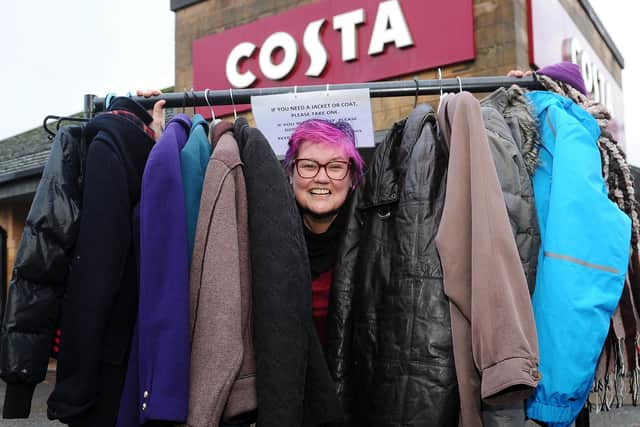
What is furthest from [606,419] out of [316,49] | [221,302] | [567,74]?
[316,49]

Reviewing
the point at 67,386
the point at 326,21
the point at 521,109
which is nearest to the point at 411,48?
the point at 326,21

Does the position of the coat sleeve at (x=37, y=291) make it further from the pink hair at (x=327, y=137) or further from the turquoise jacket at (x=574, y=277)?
the turquoise jacket at (x=574, y=277)

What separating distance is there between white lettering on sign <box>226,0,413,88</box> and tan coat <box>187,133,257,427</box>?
5.61 meters

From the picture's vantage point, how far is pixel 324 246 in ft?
7.38

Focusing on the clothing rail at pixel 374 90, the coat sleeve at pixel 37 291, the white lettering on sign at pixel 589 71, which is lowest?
the coat sleeve at pixel 37 291

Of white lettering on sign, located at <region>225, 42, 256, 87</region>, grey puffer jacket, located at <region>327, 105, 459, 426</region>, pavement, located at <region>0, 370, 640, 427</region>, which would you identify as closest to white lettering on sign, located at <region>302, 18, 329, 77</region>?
white lettering on sign, located at <region>225, 42, 256, 87</region>

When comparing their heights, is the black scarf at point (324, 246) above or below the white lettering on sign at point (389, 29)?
below

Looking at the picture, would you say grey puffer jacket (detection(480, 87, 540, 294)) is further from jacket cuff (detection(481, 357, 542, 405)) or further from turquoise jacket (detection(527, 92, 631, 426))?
jacket cuff (detection(481, 357, 542, 405))

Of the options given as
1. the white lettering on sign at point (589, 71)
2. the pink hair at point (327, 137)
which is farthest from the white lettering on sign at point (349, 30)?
the pink hair at point (327, 137)

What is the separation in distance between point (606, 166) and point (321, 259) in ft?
3.63

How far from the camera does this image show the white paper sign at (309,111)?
2.22 metres

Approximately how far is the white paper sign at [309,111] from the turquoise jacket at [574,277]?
0.77 m

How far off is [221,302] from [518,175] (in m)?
1.00

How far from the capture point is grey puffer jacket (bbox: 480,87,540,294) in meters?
1.69
